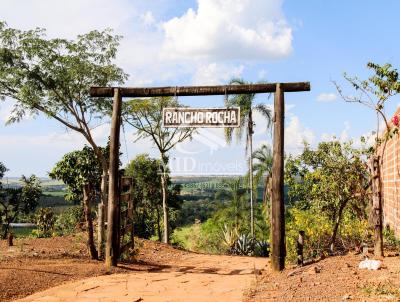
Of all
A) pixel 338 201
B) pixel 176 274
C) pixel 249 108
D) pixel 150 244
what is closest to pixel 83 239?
pixel 150 244

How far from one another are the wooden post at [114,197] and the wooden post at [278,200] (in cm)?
331

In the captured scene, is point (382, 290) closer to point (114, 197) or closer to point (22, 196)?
point (114, 197)

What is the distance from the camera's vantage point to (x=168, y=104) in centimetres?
2206

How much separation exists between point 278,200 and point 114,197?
347 cm

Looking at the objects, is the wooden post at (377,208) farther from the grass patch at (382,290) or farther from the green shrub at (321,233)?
the grass patch at (382,290)

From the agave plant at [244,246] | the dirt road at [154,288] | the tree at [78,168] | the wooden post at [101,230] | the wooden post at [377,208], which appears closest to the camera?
the dirt road at [154,288]

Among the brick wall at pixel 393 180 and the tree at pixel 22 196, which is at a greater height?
the brick wall at pixel 393 180

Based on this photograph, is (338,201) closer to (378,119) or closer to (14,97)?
(378,119)

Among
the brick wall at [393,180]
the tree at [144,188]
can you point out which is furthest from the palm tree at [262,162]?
the brick wall at [393,180]

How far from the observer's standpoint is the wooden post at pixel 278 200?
832 centimetres

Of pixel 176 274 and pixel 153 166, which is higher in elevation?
pixel 153 166

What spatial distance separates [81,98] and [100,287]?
12.3m

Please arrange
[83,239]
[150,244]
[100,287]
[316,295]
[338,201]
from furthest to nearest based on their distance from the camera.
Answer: [150,244] → [83,239] → [338,201] → [100,287] → [316,295]

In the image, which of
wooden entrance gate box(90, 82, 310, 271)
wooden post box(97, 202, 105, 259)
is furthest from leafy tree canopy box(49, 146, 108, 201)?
wooden entrance gate box(90, 82, 310, 271)
